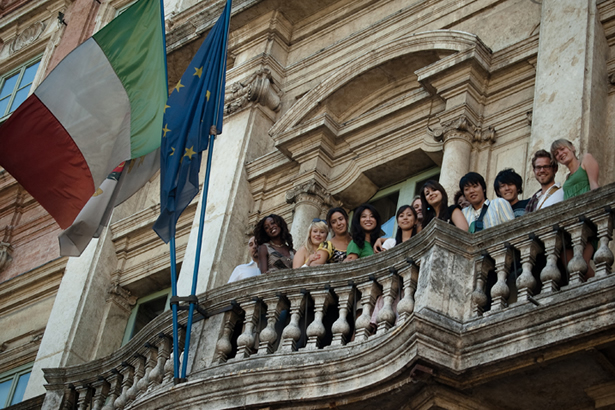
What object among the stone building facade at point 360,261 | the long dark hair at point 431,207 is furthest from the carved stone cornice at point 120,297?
the long dark hair at point 431,207

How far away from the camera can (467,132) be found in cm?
1166

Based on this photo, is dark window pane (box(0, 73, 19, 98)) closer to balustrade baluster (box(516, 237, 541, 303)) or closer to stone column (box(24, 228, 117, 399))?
stone column (box(24, 228, 117, 399))

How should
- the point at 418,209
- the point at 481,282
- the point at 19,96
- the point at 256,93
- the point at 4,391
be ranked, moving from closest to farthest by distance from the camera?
1. the point at 481,282
2. the point at 418,209
3. the point at 256,93
4. the point at 4,391
5. the point at 19,96

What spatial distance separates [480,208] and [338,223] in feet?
4.28

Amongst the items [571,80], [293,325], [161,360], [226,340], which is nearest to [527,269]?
[293,325]

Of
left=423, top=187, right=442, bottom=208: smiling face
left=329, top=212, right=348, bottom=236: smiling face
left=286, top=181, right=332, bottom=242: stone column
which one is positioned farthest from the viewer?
left=286, top=181, right=332, bottom=242: stone column

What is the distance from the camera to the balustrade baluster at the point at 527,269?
748 centimetres

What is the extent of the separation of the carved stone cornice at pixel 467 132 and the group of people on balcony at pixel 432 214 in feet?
8.20

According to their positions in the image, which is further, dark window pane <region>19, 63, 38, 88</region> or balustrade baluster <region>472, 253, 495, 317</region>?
dark window pane <region>19, 63, 38, 88</region>

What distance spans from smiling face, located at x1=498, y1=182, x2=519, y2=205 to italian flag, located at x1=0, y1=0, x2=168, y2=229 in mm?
3868

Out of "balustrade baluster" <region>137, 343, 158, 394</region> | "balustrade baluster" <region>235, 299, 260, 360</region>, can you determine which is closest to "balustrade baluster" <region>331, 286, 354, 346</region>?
"balustrade baluster" <region>235, 299, 260, 360</region>

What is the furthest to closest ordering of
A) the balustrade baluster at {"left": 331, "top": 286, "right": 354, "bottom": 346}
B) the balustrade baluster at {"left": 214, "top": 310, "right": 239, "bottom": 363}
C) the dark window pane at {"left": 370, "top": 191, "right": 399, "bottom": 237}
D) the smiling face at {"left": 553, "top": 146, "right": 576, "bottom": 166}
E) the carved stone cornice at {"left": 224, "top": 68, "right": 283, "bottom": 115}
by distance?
the carved stone cornice at {"left": 224, "top": 68, "right": 283, "bottom": 115}, the dark window pane at {"left": 370, "top": 191, "right": 399, "bottom": 237}, the balustrade baluster at {"left": 214, "top": 310, "right": 239, "bottom": 363}, the smiling face at {"left": 553, "top": 146, "right": 576, "bottom": 166}, the balustrade baluster at {"left": 331, "top": 286, "right": 354, "bottom": 346}

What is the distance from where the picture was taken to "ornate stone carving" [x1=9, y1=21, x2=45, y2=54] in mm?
20453

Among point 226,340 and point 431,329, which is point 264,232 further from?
point 431,329
